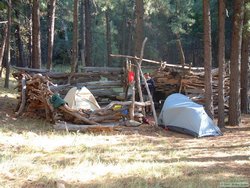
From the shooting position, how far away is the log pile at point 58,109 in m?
12.0

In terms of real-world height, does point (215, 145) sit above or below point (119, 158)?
below

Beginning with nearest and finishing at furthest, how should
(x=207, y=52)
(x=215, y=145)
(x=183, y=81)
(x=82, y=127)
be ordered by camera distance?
(x=215, y=145)
(x=82, y=127)
(x=207, y=52)
(x=183, y=81)

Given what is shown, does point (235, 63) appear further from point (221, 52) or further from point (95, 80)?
point (95, 80)

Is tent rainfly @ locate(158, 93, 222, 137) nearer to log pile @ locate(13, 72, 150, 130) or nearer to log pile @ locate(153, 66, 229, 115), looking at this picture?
log pile @ locate(13, 72, 150, 130)

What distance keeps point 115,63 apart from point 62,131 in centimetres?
3672

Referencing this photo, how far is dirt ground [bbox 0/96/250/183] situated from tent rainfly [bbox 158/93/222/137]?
0.25 meters

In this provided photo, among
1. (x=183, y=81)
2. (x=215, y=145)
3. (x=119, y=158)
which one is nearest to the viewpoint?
(x=119, y=158)

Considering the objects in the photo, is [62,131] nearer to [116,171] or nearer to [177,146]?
[177,146]

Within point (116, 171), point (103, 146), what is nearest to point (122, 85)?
point (103, 146)

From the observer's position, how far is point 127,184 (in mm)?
5867

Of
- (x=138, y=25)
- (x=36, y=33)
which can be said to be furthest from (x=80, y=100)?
(x=36, y=33)

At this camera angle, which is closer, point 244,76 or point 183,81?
point 244,76

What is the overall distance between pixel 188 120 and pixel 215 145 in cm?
203

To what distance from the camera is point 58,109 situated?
40.3 feet
